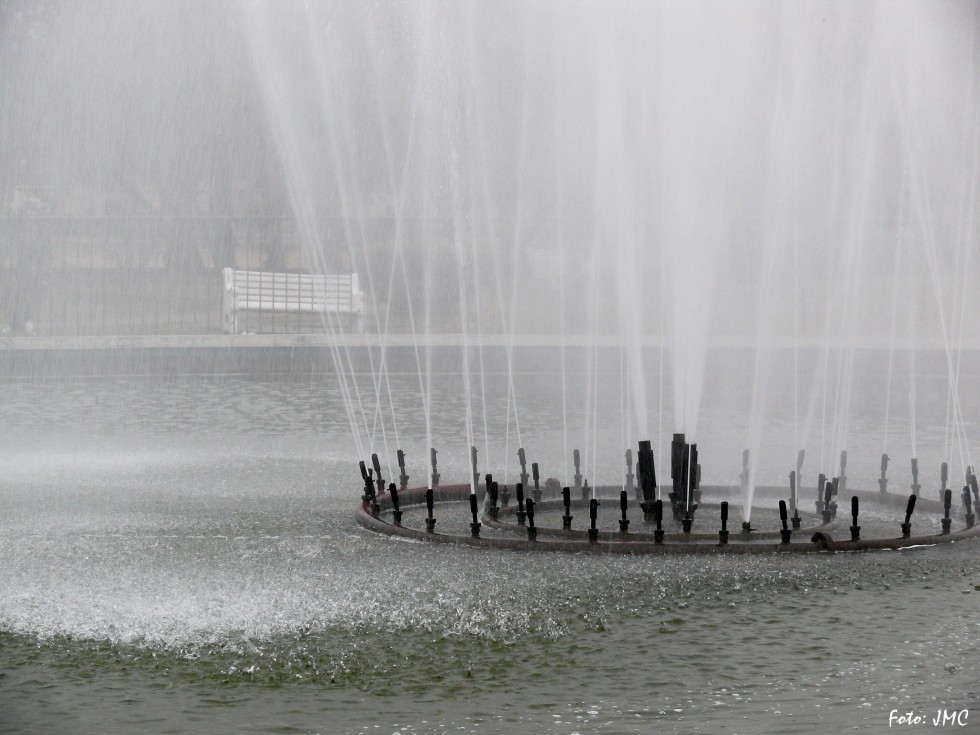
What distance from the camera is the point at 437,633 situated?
9859 mm

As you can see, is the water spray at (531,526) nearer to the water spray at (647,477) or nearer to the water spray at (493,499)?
the water spray at (493,499)

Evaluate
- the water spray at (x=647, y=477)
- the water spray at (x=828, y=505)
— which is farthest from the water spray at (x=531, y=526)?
the water spray at (x=828, y=505)

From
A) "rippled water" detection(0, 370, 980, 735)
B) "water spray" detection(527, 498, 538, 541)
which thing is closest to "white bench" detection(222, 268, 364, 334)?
"rippled water" detection(0, 370, 980, 735)

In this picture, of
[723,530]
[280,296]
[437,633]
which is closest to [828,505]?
[723,530]

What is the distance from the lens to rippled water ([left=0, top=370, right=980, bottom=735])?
27.1ft

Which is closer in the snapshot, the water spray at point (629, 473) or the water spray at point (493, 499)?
the water spray at point (493, 499)

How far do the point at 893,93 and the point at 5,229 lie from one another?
33927 millimetres

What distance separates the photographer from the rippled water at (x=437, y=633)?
827 centimetres

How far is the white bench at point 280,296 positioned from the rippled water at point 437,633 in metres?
31.8

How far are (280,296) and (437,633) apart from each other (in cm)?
3937

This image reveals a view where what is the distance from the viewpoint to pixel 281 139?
4588 centimetres

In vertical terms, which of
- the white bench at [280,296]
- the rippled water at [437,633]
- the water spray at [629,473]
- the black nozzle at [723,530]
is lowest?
the rippled water at [437,633]

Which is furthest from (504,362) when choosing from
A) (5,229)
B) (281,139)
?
(5,229)

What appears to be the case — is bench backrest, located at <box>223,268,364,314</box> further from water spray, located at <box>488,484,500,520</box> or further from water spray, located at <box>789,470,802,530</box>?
water spray, located at <box>488,484,500,520</box>
